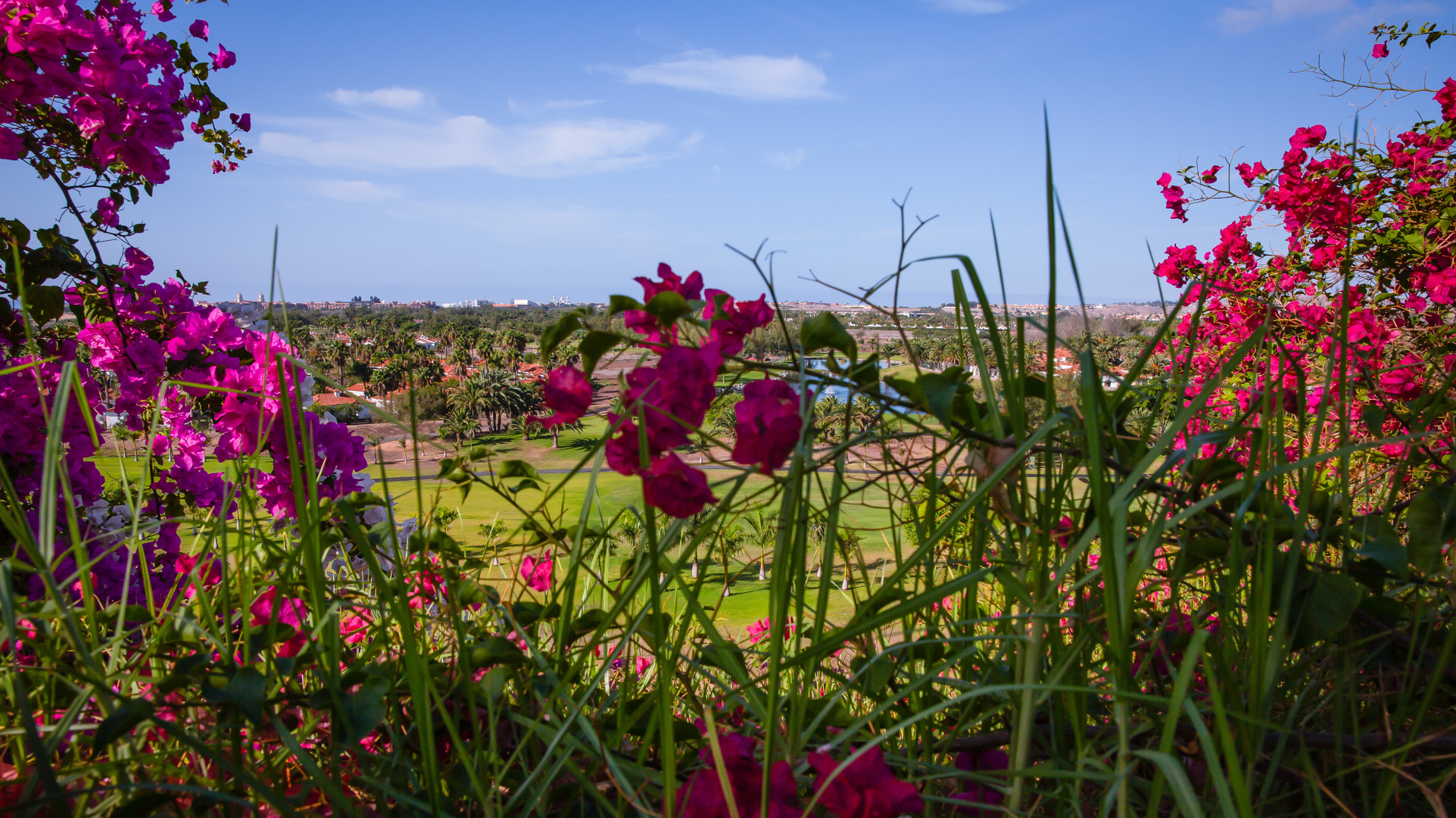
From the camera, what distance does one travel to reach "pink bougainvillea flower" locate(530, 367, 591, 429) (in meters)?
0.64

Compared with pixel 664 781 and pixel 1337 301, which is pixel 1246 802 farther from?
pixel 1337 301

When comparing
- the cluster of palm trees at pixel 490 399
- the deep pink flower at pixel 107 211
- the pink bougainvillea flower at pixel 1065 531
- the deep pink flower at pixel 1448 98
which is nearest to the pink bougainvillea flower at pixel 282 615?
the pink bougainvillea flower at pixel 1065 531

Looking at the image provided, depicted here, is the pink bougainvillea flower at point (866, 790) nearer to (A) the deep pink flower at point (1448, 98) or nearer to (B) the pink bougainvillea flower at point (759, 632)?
(B) the pink bougainvillea flower at point (759, 632)

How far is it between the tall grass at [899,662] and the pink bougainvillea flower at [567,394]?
5 centimetres

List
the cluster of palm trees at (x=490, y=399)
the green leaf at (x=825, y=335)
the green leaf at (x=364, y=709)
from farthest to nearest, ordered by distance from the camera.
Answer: the cluster of palm trees at (x=490, y=399)
the green leaf at (x=825, y=335)
the green leaf at (x=364, y=709)

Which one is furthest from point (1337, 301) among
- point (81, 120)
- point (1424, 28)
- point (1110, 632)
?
point (81, 120)

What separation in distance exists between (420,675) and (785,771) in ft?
0.83

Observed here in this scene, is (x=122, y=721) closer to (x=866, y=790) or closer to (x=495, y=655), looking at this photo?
(x=495, y=655)

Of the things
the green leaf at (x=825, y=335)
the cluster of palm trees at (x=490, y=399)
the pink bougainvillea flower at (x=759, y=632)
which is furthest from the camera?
the cluster of palm trees at (x=490, y=399)

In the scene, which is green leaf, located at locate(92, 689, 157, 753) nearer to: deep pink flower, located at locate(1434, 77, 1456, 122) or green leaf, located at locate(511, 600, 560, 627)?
green leaf, located at locate(511, 600, 560, 627)

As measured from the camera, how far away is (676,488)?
54 cm

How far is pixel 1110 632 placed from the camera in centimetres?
47

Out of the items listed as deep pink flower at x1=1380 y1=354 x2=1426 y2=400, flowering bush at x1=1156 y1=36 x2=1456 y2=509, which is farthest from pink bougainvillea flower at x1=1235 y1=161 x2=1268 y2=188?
deep pink flower at x1=1380 y1=354 x2=1426 y2=400

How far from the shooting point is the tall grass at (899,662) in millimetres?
494
